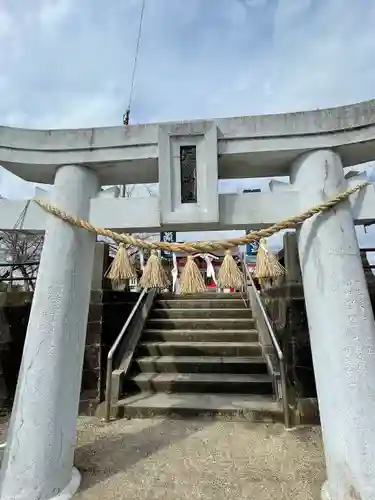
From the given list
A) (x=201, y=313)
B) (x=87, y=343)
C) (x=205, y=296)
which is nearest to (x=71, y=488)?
(x=87, y=343)

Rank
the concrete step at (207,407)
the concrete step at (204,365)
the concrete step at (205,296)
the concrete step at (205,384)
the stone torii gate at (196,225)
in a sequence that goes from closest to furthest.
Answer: the stone torii gate at (196,225), the concrete step at (207,407), the concrete step at (205,384), the concrete step at (204,365), the concrete step at (205,296)

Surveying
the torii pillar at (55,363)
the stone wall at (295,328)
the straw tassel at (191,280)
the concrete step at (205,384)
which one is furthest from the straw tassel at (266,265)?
the concrete step at (205,384)

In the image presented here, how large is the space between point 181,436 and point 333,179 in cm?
326

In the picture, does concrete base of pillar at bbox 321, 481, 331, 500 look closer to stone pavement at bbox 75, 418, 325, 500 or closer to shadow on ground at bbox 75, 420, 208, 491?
stone pavement at bbox 75, 418, 325, 500

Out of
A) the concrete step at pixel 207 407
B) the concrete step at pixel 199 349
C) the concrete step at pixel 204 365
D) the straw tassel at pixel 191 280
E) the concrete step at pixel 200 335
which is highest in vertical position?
the straw tassel at pixel 191 280

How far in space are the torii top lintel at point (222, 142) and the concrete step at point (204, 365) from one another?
137 inches

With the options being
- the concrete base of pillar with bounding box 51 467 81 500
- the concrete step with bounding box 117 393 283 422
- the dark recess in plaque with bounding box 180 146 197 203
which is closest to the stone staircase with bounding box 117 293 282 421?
the concrete step with bounding box 117 393 283 422

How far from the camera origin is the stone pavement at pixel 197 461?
9.11ft

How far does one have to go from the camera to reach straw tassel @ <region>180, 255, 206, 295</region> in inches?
111

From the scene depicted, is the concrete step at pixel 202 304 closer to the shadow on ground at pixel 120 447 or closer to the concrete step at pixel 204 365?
the concrete step at pixel 204 365

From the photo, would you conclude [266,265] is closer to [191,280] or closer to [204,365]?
[191,280]

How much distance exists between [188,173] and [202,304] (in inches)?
201

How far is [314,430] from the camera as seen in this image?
Result: 4137mm

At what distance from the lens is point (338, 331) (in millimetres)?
2494
